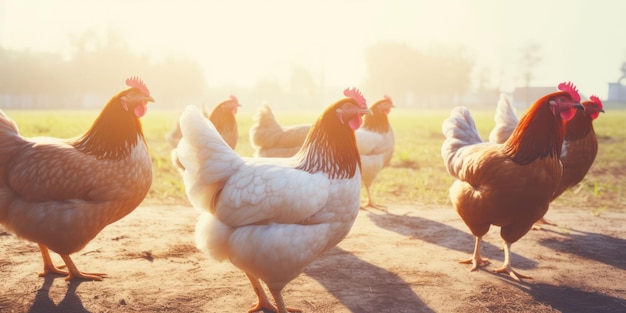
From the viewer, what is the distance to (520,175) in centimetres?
388

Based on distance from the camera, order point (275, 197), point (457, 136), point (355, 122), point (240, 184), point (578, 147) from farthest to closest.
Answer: point (578, 147), point (457, 136), point (355, 122), point (240, 184), point (275, 197)

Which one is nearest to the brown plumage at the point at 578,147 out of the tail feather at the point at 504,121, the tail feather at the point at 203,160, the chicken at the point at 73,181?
the tail feather at the point at 504,121

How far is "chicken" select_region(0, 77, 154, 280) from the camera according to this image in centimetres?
358

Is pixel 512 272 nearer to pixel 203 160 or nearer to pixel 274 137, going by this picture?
pixel 203 160

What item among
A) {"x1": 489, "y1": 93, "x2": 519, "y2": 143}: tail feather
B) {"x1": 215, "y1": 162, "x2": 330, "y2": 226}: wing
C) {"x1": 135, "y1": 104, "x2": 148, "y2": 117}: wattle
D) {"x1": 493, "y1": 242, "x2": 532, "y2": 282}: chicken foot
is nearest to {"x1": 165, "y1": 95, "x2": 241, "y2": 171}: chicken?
{"x1": 135, "y1": 104, "x2": 148, "y2": 117}: wattle

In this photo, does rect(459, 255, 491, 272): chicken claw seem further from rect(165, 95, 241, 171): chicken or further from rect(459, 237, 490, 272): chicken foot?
rect(165, 95, 241, 171): chicken

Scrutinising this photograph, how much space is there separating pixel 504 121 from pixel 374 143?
212 cm

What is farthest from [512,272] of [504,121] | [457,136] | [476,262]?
[504,121]

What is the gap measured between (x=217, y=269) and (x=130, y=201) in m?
1.06

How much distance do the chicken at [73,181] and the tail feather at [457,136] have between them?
338cm

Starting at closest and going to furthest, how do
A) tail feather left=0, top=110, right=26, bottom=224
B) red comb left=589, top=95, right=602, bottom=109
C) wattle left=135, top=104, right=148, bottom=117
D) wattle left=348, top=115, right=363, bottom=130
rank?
1. wattle left=348, top=115, right=363, bottom=130
2. tail feather left=0, top=110, right=26, bottom=224
3. wattle left=135, top=104, right=148, bottom=117
4. red comb left=589, top=95, right=602, bottom=109

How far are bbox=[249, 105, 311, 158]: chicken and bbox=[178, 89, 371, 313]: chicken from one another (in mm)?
3702

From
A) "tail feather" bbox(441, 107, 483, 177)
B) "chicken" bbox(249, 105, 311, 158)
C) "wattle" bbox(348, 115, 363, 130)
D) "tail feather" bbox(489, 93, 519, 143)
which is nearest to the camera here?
"wattle" bbox(348, 115, 363, 130)

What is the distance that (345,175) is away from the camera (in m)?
3.34
